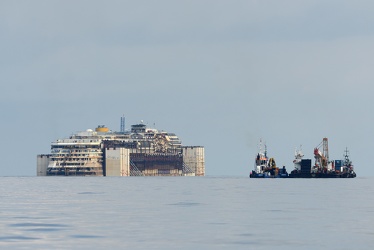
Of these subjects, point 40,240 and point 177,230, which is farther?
point 177,230

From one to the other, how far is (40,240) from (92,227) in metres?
7.92

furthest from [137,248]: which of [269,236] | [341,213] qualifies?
[341,213]

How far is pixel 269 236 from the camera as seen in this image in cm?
5138

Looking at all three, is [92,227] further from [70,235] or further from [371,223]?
[371,223]

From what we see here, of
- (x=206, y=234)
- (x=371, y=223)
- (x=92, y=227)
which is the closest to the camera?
(x=206, y=234)

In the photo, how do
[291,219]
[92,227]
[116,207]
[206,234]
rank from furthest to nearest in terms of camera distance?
[116,207] → [291,219] → [92,227] → [206,234]

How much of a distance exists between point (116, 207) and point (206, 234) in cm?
2738

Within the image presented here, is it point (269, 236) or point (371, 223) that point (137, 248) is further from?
point (371, 223)

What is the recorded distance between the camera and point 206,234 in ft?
170

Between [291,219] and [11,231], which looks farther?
[291,219]

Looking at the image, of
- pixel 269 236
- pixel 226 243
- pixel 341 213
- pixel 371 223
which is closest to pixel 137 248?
pixel 226 243

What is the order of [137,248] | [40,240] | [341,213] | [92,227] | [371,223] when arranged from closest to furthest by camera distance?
[137,248], [40,240], [92,227], [371,223], [341,213]

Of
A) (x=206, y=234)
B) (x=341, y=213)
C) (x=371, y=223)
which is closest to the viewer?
(x=206, y=234)

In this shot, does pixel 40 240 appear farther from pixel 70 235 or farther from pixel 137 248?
pixel 137 248
